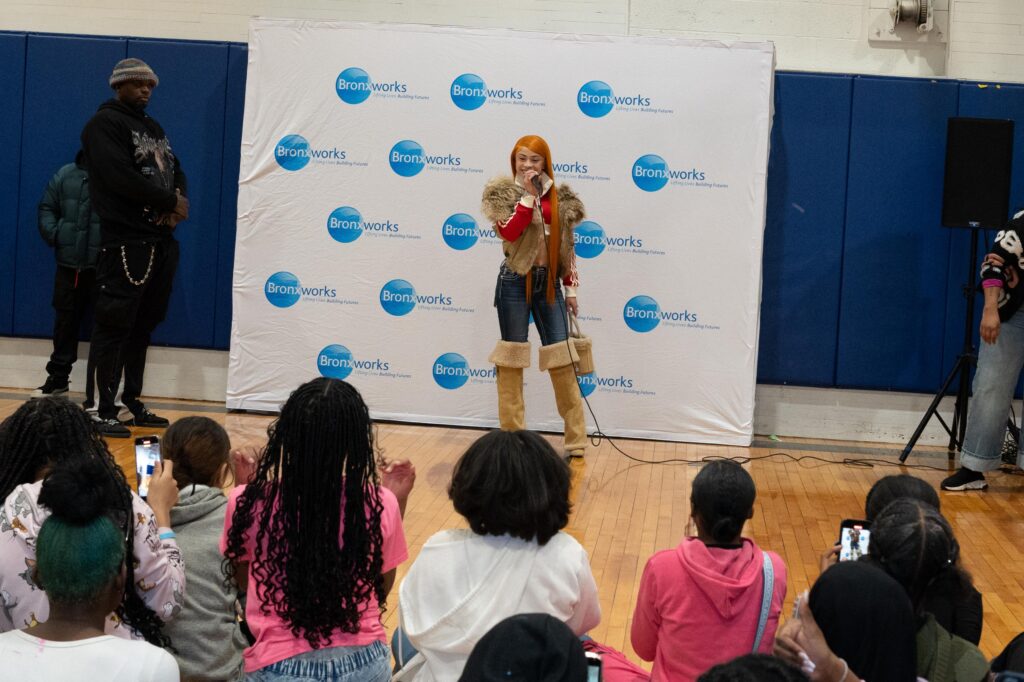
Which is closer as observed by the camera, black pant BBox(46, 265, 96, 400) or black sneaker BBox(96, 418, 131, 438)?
black sneaker BBox(96, 418, 131, 438)

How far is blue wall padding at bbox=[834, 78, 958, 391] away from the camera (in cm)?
719

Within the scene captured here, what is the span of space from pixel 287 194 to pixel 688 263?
8.02 ft

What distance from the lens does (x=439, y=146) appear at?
7.12 meters

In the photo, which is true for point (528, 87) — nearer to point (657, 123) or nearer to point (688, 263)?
point (657, 123)

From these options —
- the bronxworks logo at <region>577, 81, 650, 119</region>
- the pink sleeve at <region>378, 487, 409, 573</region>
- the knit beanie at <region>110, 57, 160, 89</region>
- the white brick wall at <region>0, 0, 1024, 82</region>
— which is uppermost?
the white brick wall at <region>0, 0, 1024, 82</region>

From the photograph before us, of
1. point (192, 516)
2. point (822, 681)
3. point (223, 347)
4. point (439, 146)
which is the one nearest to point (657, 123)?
point (439, 146)

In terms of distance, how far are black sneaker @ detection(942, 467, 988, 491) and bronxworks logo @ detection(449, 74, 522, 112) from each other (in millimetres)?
3250

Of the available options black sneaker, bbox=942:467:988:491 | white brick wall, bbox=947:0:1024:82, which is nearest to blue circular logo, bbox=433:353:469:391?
black sneaker, bbox=942:467:988:491

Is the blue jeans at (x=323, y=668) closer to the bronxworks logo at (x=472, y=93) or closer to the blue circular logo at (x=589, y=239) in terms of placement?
the blue circular logo at (x=589, y=239)

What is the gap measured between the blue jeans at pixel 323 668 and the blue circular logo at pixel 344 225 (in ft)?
16.4

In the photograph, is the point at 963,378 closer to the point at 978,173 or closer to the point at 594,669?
Result: the point at 978,173

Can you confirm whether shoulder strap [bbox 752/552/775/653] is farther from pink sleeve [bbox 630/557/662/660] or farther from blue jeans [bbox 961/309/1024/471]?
blue jeans [bbox 961/309/1024/471]

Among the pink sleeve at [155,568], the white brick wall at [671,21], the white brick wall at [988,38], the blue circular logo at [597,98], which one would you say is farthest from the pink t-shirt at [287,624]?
the white brick wall at [988,38]

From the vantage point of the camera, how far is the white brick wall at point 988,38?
7.27m
